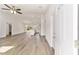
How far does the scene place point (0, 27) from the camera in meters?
10.2

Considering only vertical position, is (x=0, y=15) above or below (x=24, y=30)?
above

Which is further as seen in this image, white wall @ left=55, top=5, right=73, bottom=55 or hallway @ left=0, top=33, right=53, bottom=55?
hallway @ left=0, top=33, right=53, bottom=55

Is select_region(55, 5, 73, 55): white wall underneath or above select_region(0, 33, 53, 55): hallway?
above

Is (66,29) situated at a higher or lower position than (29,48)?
higher

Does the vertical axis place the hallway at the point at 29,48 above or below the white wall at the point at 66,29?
below

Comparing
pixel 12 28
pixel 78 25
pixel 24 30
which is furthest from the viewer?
pixel 24 30

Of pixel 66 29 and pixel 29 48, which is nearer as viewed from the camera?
pixel 66 29

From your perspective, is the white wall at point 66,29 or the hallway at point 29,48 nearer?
the white wall at point 66,29
